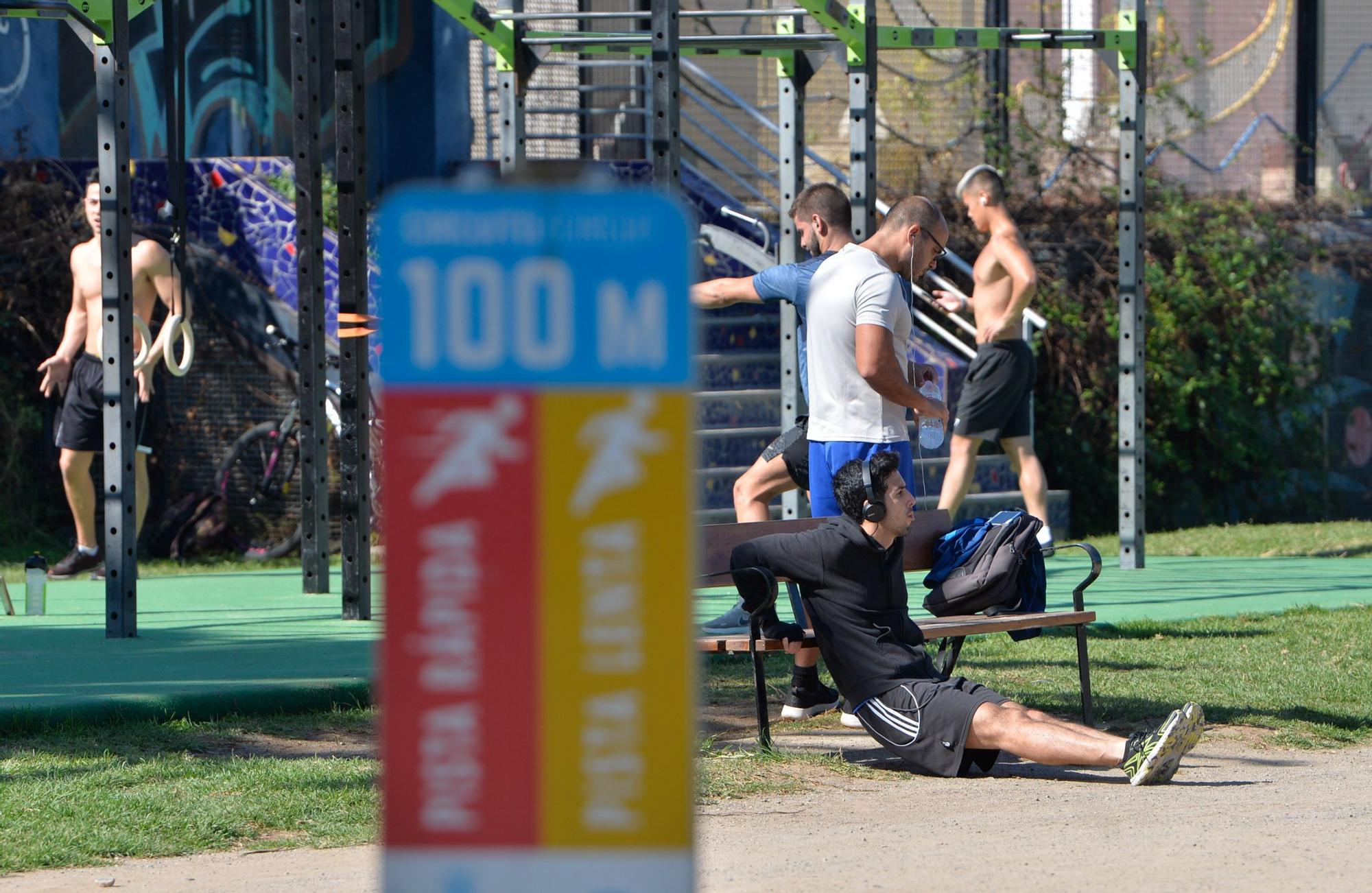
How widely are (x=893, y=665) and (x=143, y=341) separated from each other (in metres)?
5.91

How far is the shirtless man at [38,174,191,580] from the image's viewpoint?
1047cm

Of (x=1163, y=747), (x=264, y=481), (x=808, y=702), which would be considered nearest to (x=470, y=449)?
(x=1163, y=747)

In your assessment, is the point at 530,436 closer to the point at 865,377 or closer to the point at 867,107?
the point at 865,377

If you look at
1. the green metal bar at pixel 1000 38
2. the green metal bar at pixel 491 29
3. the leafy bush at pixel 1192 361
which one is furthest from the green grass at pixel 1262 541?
the green metal bar at pixel 491 29

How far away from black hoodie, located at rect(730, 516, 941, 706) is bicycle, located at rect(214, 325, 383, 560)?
7.16m

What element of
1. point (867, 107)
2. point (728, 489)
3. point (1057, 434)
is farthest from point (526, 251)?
point (1057, 434)

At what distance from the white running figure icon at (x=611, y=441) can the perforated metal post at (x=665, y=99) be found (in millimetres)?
6520

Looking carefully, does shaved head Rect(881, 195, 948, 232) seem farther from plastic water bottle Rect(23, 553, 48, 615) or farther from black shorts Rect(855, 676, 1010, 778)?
plastic water bottle Rect(23, 553, 48, 615)

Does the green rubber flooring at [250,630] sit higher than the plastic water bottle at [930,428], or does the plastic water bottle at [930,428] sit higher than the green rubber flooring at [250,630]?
the plastic water bottle at [930,428]

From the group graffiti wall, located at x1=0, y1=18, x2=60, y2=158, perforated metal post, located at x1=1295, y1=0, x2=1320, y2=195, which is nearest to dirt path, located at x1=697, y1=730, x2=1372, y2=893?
graffiti wall, located at x1=0, y1=18, x2=60, y2=158

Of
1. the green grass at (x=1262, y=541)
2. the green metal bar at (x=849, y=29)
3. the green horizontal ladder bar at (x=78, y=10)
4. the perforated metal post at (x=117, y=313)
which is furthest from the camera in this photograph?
the green grass at (x=1262, y=541)

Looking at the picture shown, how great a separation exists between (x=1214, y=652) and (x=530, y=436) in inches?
277

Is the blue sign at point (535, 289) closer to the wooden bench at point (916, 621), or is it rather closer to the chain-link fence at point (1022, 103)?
the wooden bench at point (916, 621)

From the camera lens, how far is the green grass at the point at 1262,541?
1261 centimetres
